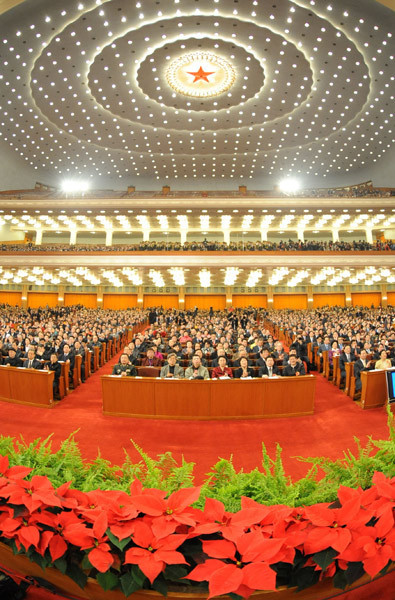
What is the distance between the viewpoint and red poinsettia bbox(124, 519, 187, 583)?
3.60 feet

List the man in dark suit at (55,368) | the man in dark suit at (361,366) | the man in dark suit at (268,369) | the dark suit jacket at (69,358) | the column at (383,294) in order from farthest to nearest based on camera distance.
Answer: the column at (383,294)
the dark suit jacket at (69,358)
the man in dark suit at (55,368)
the man in dark suit at (361,366)
the man in dark suit at (268,369)

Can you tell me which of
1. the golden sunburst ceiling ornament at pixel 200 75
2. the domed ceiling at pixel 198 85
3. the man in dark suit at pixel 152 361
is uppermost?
the golden sunburst ceiling ornament at pixel 200 75

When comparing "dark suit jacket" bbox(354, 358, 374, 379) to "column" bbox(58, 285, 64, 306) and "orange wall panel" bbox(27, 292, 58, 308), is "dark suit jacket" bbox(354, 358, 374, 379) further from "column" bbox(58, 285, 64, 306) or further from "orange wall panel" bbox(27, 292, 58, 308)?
"orange wall panel" bbox(27, 292, 58, 308)

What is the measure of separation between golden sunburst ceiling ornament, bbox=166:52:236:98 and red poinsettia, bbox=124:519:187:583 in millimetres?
23216

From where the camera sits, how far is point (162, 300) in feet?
93.6

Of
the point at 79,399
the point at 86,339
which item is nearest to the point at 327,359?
the point at 79,399

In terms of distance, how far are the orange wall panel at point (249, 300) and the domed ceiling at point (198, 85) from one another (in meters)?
11.9

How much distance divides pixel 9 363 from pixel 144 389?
157 inches

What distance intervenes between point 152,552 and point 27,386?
20.8 ft

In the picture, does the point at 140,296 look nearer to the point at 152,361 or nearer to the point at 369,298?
the point at 369,298

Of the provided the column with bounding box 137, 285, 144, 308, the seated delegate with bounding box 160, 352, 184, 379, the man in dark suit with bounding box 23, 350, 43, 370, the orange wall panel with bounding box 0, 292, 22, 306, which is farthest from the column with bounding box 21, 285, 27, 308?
the seated delegate with bounding box 160, 352, 184, 379

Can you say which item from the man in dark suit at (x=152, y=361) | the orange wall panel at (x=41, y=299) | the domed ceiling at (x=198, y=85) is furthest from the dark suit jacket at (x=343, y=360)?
the orange wall panel at (x=41, y=299)

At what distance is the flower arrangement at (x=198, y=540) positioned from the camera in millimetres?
1118

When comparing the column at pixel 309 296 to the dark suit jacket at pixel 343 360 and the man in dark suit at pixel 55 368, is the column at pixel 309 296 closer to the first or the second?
the dark suit jacket at pixel 343 360
